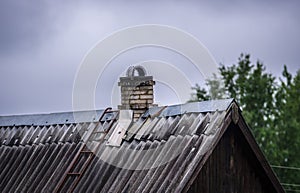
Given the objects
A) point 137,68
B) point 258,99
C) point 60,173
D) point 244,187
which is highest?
point 258,99

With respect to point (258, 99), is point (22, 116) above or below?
below

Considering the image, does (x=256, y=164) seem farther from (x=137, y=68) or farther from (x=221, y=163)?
(x=137, y=68)

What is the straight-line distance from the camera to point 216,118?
20938 millimetres

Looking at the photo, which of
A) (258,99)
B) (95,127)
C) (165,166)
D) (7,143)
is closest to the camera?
(165,166)

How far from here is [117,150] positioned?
886 inches

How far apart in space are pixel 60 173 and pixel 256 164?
4.77 meters

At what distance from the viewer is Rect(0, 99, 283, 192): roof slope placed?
20.6 m

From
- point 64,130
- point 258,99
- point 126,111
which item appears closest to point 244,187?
point 126,111

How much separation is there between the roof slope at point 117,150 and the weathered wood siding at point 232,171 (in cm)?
29

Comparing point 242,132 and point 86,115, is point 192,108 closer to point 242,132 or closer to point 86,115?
point 242,132

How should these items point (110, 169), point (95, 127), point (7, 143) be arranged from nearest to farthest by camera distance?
1. point (110, 169)
2. point (95, 127)
3. point (7, 143)

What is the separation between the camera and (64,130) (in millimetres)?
24984

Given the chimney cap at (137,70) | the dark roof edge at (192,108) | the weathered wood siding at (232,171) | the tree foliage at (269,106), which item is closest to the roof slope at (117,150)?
the dark roof edge at (192,108)

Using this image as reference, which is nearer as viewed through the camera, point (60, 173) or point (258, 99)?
point (60, 173)
